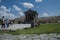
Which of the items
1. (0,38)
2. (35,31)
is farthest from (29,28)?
(0,38)

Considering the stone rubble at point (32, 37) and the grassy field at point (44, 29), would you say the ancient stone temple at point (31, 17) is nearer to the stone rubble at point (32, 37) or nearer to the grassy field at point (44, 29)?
the grassy field at point (44, 29)

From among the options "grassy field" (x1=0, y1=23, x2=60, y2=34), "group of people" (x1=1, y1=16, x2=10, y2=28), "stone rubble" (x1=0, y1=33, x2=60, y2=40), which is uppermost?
"group of people" (x1=1, y1=16, x2=10, y2=28)

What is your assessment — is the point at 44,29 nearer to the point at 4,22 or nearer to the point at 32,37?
the point at 32,37

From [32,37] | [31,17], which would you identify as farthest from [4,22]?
[32,37]

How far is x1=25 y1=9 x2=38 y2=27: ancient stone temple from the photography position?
586cm

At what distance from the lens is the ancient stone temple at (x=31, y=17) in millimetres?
5863

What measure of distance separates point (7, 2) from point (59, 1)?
1.58m

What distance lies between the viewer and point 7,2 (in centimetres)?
614

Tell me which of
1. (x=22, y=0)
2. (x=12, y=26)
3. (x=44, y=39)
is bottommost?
(x=44, y=39)

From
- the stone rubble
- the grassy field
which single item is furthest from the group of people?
the grassy field

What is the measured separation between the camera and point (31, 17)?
5.89 meters

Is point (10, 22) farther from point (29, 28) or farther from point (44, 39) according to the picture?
point (44, 39)

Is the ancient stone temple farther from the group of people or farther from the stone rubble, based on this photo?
the group of people

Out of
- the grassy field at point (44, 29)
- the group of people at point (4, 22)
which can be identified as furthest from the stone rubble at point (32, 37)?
the group of people at point (4, 22)
